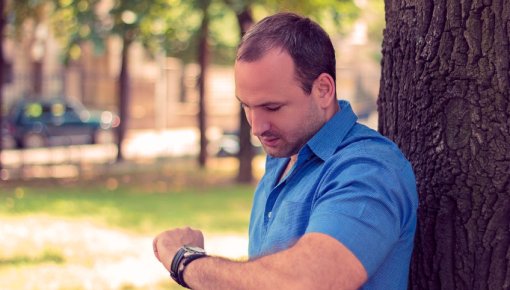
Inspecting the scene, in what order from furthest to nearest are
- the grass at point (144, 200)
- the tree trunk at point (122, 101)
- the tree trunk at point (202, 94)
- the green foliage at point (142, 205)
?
the tree trunk at point (122, 101)
the tree trunk at point (202, 94)
the grass at point (144, 200)
the green foliage at point (142, 205)

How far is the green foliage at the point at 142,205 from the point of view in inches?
578

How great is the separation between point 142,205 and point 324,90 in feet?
48.3

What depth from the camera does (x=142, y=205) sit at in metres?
17.3

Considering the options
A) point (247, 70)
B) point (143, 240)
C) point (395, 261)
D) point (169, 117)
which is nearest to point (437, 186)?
point (395, 261)

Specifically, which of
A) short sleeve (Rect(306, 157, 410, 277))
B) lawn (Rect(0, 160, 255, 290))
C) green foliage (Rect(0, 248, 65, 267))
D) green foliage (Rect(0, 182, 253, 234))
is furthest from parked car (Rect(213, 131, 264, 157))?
short sleeve (Rect(306, 157, 410, 277))

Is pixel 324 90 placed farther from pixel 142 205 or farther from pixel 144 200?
pixel 144 200

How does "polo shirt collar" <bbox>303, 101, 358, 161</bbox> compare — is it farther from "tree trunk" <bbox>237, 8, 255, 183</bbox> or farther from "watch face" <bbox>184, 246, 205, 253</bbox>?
"tree trunk" <bbox>237, 8, 255, 183</bbox>

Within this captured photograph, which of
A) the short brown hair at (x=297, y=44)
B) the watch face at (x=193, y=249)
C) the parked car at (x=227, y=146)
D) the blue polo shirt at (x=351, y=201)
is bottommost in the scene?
the parked car at (x=227, y=146)

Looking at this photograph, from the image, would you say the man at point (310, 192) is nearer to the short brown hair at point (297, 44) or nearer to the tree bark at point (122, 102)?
the short brown hair at point (297, 44)

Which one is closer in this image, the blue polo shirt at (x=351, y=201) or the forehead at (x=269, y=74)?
the blue polo shirt at (x=351, y=201)

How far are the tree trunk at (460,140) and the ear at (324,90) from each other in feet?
1.86

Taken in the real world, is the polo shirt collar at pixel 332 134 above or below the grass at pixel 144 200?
above

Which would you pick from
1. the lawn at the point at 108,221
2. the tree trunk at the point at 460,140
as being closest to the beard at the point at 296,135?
the tree trunk at the point at 460,140

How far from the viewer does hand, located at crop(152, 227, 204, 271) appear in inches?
111
